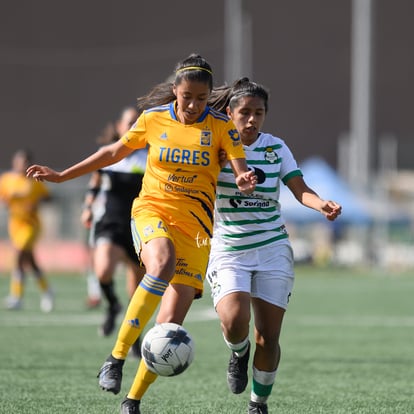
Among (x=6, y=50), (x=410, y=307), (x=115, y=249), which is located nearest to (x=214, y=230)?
(x=115, y=249)

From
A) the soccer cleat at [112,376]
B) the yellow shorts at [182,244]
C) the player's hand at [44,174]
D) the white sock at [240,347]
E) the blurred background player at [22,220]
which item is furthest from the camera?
the blurred background player at [22,220]

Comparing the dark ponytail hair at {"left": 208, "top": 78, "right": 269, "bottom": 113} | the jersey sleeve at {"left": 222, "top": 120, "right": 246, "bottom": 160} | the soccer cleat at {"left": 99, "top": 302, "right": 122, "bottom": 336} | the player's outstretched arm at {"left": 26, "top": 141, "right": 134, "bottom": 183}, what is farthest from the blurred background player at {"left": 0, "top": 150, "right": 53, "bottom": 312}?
the jersey sleeve at {"left": 222, "top": 120, "right": 246, "bottom": 160}

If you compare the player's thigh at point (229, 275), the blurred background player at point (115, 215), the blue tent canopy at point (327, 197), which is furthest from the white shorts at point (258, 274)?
the blue tent canopy at point (327, 197)

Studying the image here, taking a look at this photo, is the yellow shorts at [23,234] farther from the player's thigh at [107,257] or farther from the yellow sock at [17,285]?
the player's thigh at [107,257]

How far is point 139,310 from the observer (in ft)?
19.3

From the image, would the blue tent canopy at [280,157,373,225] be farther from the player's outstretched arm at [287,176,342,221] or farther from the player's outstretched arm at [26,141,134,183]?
the player's outstretched arm at [26,141,134,183]

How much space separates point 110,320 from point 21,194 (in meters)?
6.31

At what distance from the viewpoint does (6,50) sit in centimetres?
3606

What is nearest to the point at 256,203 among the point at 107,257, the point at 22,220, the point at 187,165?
the point at 187,165

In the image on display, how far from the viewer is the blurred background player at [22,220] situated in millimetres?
15078

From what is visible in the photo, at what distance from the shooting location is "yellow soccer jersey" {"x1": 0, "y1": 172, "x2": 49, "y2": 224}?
1625 centimetres

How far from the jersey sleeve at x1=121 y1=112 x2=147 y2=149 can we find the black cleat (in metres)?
1.59

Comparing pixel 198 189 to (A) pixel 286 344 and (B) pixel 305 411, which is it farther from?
(A) pixel 286 344

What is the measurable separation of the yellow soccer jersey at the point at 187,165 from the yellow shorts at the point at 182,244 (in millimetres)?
43
